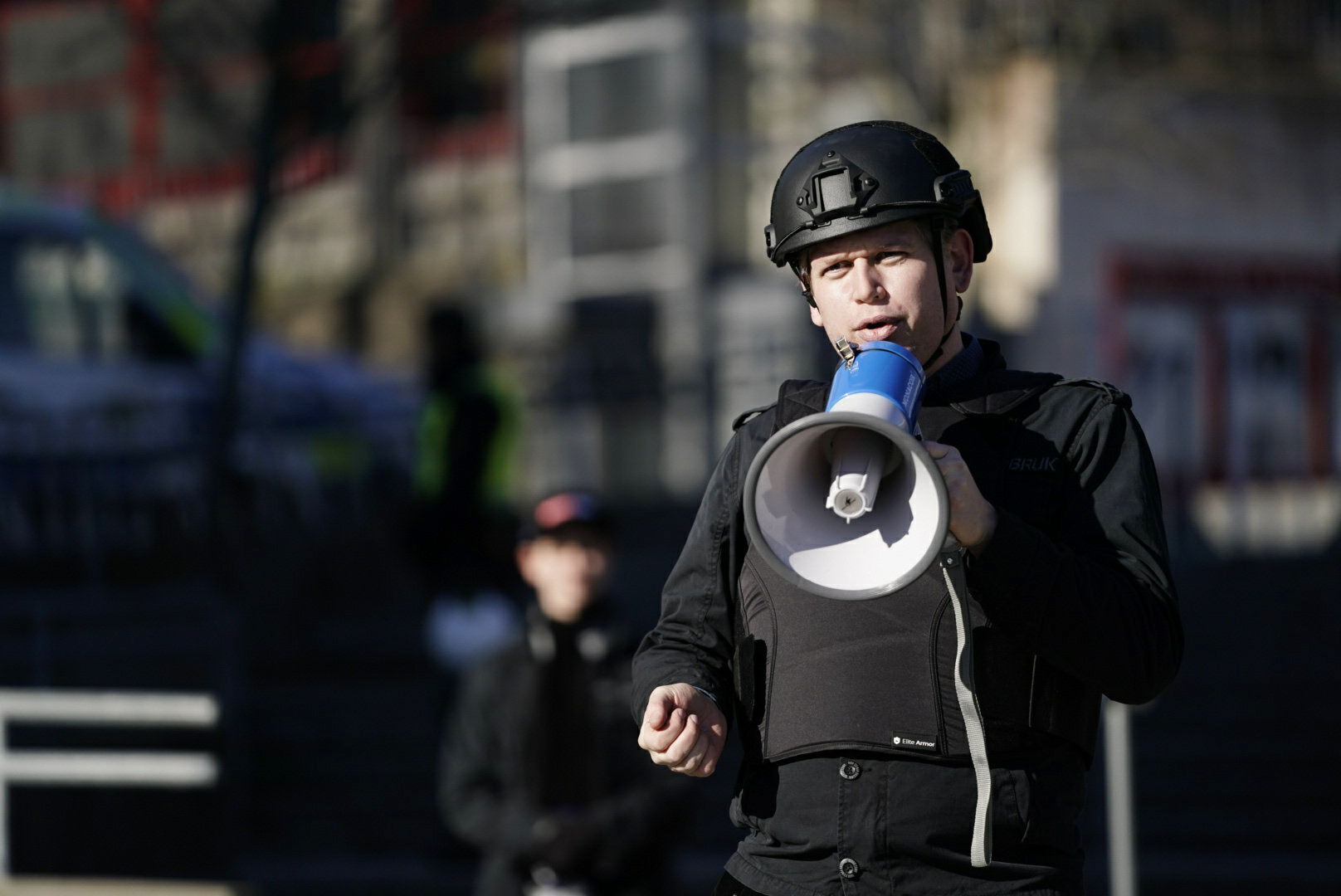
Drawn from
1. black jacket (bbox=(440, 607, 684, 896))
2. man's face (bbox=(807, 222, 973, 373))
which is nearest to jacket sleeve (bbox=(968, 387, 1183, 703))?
man's face (bbox=(807, 222, 973, 373))

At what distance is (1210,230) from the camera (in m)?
19.1

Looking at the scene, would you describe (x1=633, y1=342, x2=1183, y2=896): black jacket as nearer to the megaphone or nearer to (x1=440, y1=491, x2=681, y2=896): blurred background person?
the megaphone

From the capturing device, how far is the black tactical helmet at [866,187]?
2832 mm

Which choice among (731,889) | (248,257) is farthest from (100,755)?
(731,889)

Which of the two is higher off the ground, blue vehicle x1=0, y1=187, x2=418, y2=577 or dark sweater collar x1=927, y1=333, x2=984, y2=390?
blue vehicle x1=0, y1=187, x2=418, y2=577

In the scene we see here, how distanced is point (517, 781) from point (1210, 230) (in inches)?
585

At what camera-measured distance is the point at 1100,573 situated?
8.84ft

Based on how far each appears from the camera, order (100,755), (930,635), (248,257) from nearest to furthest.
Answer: (930,635) → (100,755) → (248,257)

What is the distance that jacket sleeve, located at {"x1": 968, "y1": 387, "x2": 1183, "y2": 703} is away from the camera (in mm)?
2631

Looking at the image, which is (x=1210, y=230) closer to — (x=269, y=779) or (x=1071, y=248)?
(x=1071, y=248)

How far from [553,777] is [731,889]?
2440 millimetres

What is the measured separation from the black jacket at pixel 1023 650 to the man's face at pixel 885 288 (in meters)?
0.09

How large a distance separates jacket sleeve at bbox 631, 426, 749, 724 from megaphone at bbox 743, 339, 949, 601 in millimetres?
245

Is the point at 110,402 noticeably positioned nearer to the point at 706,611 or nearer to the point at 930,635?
the point at 706,611
